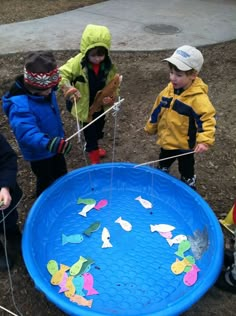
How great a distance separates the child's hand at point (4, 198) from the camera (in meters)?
1.81

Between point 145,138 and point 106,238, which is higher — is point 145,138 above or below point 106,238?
above

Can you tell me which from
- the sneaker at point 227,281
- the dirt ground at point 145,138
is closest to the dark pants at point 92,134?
the dirt ground at point 145,138

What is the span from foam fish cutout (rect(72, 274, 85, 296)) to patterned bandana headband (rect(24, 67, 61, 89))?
1148 mm

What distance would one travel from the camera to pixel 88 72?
262 cm

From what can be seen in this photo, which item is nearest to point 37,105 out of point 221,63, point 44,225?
point 44,225

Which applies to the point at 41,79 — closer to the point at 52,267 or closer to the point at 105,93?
the point at 105,93

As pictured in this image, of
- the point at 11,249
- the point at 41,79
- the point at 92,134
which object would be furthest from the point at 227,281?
the point at 41,79

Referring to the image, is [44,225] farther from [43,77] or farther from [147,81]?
[147,81]

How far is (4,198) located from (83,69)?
46.8 inches

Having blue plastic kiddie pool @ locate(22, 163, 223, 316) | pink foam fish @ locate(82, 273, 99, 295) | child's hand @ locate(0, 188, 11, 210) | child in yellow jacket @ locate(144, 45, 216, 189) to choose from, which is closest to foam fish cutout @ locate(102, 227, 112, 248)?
blue plastic kiddie pool @ locate(22, 163, 223, 316)

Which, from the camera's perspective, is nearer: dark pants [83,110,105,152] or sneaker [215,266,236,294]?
sneaker [215,266,236,294]

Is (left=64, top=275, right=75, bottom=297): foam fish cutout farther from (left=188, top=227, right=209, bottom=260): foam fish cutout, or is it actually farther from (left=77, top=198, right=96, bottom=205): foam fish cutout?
(left=188, top=227, right=209, bottom=260): foam fish cutout

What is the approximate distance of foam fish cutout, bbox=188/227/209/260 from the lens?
2.26 meters

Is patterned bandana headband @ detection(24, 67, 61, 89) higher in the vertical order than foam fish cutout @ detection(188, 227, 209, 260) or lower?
higher
